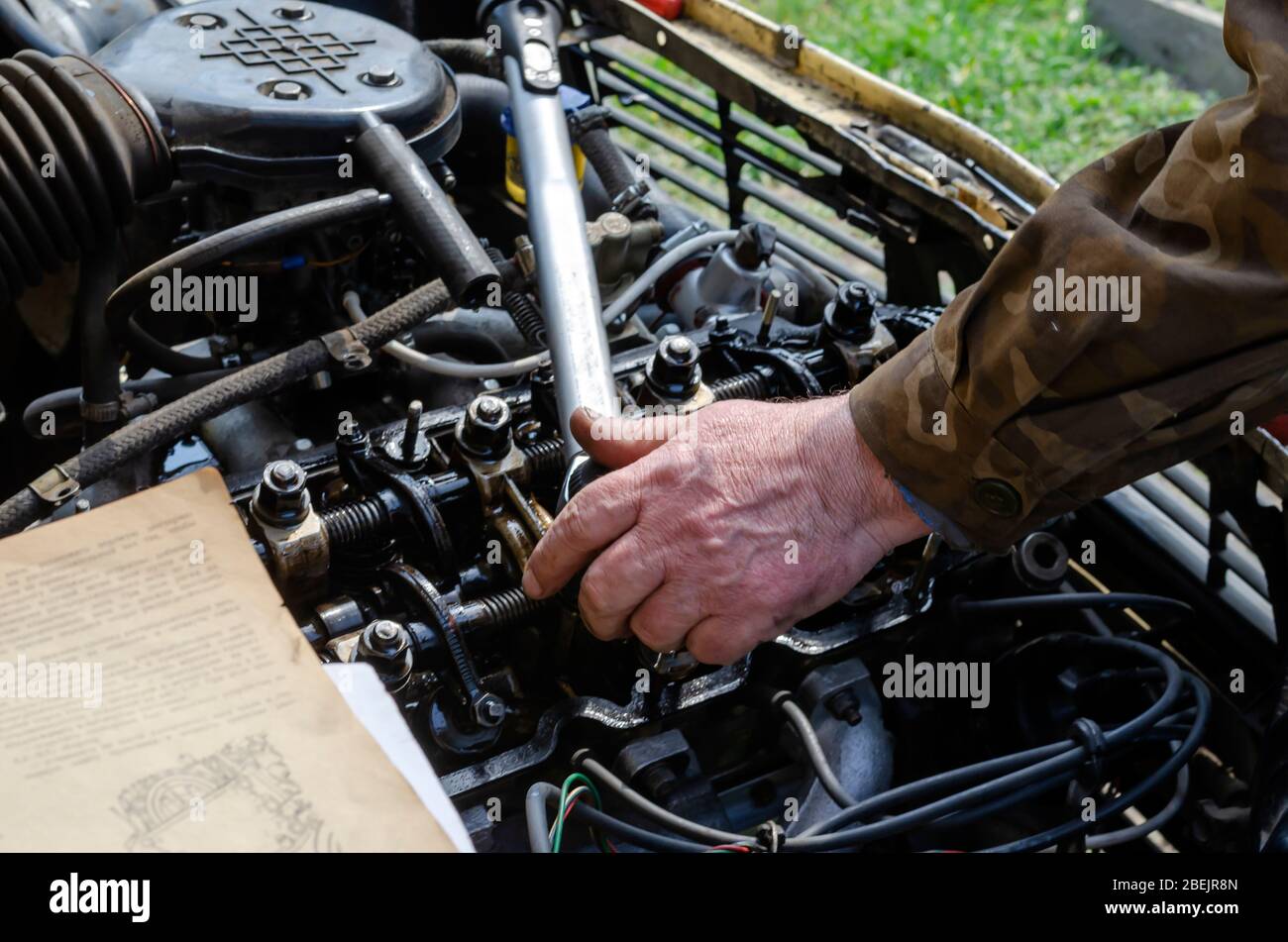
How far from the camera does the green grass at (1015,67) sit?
4.77 metres

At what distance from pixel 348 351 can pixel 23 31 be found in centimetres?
58

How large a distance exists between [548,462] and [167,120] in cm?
58

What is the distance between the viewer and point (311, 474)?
1.47 metres

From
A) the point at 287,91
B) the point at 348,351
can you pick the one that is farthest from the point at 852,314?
the point at 287,91

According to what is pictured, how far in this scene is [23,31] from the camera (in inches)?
62.1

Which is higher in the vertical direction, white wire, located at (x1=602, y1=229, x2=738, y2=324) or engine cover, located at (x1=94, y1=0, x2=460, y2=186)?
engine cover, located at (x1=94, y1=0, x2=460, y2=186)

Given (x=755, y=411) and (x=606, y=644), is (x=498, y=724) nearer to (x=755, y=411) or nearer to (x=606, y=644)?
(x=606, y=644)

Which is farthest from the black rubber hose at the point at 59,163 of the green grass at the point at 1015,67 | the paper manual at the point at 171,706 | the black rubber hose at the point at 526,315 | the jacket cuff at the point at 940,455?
the green grass at the point at 1015,67

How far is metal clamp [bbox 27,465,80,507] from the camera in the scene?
132cm

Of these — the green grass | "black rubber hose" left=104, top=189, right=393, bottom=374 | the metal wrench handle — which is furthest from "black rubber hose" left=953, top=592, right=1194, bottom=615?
the green grass

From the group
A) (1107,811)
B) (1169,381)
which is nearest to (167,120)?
(1169,381)

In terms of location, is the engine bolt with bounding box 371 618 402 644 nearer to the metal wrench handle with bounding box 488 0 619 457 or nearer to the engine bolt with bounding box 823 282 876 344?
the metal wrench handle with bounding box 488 0 619 457

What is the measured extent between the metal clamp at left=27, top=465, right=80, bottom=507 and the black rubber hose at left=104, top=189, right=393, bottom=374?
7.8 inches

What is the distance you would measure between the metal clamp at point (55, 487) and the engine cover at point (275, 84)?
380mm
